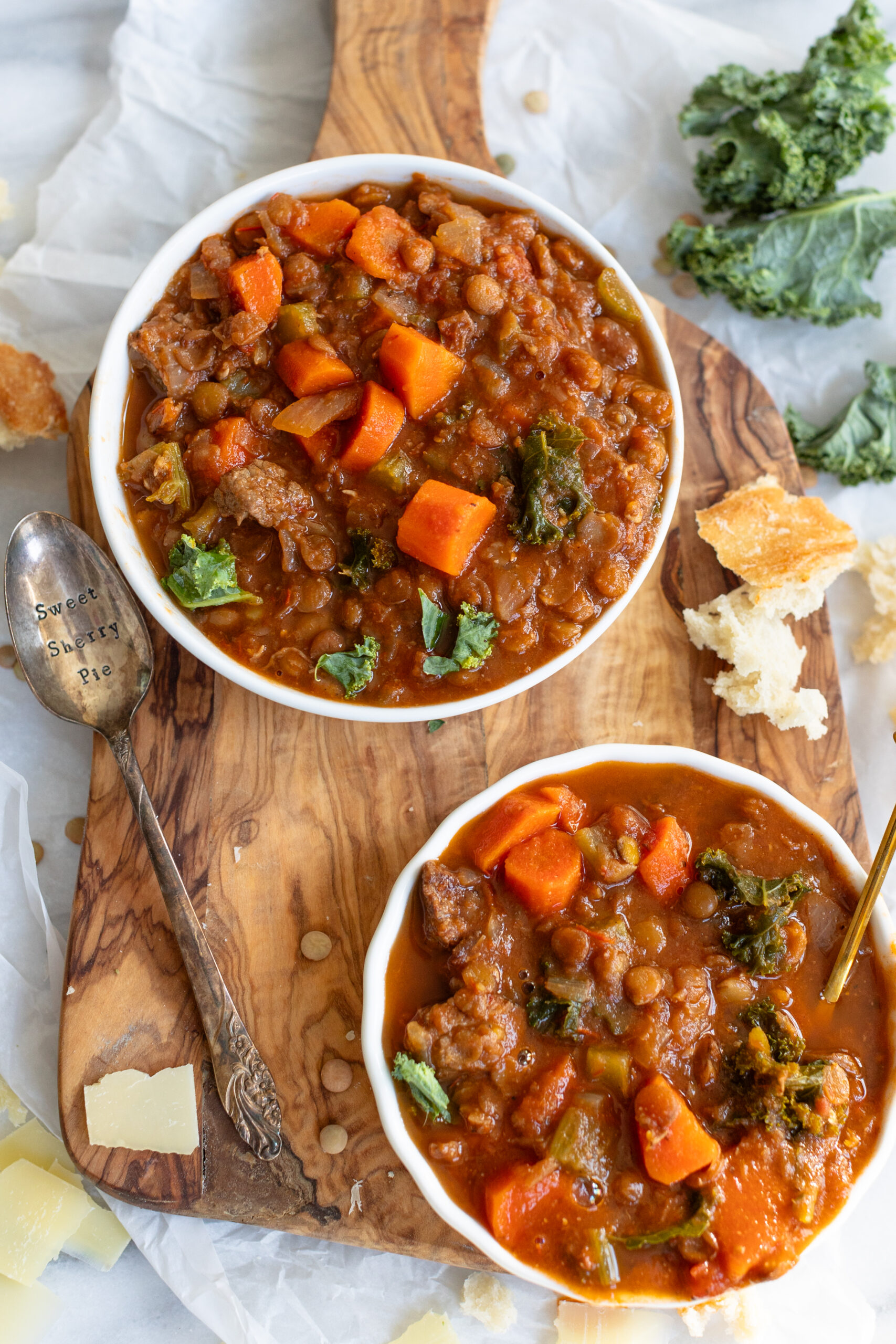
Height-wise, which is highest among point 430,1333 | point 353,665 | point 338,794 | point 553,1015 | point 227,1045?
point 353,665

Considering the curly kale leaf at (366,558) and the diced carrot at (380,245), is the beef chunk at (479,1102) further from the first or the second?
the diced carrot at (380,245)

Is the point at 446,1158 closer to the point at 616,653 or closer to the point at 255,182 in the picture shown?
the point at 616,653

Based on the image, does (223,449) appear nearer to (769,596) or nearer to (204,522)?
(204,522)

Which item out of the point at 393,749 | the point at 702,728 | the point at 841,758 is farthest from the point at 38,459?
the point at 841,758

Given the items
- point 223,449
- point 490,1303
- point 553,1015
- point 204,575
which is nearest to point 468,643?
point 204,575

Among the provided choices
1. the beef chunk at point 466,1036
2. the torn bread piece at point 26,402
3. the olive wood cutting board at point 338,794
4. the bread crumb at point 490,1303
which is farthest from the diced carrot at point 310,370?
the bread crumb at point 490,1303
